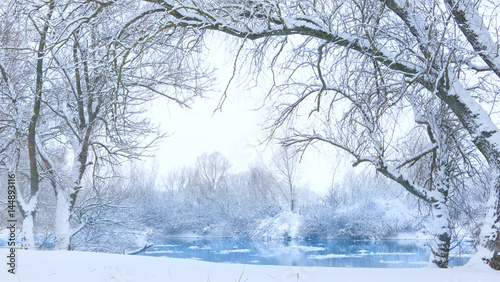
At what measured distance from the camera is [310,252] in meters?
18.8

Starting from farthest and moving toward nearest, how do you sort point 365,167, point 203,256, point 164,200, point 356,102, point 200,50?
1. point 164,200
2. point 203,256
3. point 365,167
4. point 356,102
5. point 200,50

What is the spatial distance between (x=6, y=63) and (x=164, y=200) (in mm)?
17662

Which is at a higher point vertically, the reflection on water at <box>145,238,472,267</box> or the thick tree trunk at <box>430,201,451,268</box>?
the thick tree trunk at <box>430,201,451,268</box>

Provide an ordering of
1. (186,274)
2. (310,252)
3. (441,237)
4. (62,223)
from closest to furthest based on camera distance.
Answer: (186,274)
(441,237)
(62,223)
(310,252)

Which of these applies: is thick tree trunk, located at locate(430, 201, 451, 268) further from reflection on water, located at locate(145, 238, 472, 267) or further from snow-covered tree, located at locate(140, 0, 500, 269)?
reflection on water, located at locate(145, 238, 472, 267)

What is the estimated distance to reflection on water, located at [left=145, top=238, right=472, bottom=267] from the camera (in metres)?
15.3

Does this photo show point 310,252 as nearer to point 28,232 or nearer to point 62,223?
point 62,223

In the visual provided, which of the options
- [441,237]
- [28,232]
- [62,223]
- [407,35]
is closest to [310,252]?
[62,223]

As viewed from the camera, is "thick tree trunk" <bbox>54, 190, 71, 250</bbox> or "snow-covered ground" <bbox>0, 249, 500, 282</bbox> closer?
"snow-covered ground" <bbox>0, 249, 500, 282</bbox>

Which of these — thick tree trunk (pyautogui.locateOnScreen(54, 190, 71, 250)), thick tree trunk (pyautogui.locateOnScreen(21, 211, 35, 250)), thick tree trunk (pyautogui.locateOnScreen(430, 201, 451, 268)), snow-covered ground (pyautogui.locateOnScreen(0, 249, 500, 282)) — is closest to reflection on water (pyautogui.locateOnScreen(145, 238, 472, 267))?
thick tree trunk (pyautogui.locateOnScreen(430, 201, 451, 268))

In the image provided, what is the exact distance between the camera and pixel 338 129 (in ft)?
24.9

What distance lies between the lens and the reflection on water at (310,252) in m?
15.3

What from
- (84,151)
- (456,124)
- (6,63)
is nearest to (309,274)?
(456,124)

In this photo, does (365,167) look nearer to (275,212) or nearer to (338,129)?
(338,129)
